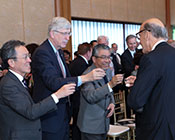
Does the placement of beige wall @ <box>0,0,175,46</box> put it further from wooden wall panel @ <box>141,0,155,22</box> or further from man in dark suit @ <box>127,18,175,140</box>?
man in dark suit @ <box>127,18,175,140</box>

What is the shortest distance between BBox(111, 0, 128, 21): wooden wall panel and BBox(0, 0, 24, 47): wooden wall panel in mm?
3316

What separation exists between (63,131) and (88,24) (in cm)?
574

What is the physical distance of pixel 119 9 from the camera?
860cm

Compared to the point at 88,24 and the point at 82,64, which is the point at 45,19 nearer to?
the point at 88,24

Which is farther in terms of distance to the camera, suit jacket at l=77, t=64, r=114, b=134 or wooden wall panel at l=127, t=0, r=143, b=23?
wooden wall panel at l=127, t=0, r=143, b=23

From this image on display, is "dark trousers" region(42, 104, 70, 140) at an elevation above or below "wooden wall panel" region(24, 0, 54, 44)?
below

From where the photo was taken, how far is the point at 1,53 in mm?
2094

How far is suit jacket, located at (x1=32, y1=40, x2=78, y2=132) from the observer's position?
222cm

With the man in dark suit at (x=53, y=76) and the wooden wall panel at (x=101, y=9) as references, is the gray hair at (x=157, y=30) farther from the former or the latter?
the wooden wall panel at (x=101, y=9)

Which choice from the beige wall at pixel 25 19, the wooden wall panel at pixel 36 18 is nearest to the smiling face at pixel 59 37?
the beige wall at pixel 25 19

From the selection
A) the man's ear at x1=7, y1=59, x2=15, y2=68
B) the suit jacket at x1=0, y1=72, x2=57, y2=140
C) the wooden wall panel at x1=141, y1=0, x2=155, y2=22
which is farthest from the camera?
the wooden wall panel at x1=141, y1=0, x2=155, y2=22

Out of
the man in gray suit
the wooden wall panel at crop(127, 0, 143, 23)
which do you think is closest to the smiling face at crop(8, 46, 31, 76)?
the man in gray suit

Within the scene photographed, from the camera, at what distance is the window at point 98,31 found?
294 inches

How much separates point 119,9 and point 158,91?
6.95 metres
